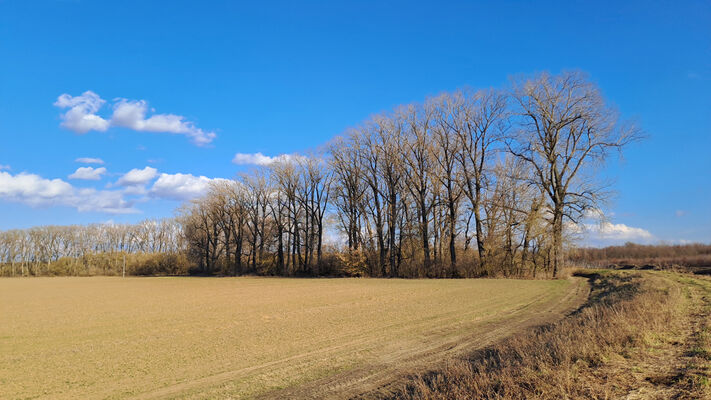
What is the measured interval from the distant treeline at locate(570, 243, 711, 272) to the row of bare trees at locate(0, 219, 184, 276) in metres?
84.9

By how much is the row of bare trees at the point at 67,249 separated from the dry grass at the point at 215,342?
3297 inches

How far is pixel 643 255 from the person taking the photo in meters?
59.2

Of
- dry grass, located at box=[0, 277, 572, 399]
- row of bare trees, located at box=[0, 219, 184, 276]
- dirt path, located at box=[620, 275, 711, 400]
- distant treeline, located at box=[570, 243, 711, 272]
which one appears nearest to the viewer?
dirt path, located at box=[620, 275, 711, 400]

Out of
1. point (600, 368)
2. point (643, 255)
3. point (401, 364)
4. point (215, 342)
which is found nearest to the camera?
point (600, 368)

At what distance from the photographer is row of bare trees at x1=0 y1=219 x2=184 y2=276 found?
93331mm

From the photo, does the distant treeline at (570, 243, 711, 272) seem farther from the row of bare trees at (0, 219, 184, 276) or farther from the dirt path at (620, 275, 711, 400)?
the row of bare trees at (0, 219, 184, 276)

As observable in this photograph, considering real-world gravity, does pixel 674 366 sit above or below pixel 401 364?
above

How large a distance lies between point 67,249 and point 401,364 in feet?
395

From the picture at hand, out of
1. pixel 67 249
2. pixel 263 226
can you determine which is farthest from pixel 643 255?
pixel 67 249

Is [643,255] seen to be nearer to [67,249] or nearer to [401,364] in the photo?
[401,364]

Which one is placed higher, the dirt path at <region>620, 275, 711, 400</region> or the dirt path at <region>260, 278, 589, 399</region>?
the dirt path at <region>620, 275, 711, 400</region>

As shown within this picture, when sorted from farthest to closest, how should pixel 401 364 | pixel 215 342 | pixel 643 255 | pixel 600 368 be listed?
pixel 643 255, pixel 215 342, pixel 401 364, pixel 600 368

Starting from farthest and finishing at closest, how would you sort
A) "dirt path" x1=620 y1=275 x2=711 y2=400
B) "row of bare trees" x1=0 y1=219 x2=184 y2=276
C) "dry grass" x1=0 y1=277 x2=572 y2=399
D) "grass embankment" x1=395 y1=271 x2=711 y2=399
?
1. "row of bare trees" x1=0 y1=219 x2=184 y2=276
2. "dry grass" x1=0 y1=277 x2=572 y2=399
3. "grass embankment" x1=395 y1=271 x2=711 y2=399
4. "dirt path" x1=620 y1=275 x2=711 y2=400

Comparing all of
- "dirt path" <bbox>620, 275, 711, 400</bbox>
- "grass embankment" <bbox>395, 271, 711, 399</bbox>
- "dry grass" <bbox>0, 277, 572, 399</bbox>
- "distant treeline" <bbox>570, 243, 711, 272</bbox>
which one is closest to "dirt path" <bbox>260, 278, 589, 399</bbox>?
"dry grass" <bbox>0, 277, 572, 399</bbox>
